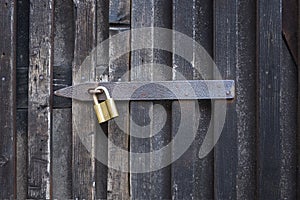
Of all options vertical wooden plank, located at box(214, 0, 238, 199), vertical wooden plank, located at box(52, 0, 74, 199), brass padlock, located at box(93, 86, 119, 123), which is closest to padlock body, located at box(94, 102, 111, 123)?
brass padlock, located at box(93, 86, 119, 123)

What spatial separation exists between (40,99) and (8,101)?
0.12m

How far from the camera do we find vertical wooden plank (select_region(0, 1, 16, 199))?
72.3 inches

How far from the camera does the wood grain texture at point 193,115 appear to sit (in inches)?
70.1

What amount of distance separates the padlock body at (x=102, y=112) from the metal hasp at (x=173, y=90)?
0.06 meters

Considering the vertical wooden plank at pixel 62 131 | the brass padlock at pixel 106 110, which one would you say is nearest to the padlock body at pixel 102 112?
the brass padlock at pixel 106 110

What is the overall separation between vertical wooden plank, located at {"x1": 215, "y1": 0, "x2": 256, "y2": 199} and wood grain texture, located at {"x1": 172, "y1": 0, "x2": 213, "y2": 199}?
4cm

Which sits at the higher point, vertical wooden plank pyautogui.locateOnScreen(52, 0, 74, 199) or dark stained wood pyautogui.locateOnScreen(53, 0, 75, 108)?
dark stained wood pyautogui.locateOnScreen(53, 0, 75, 108)

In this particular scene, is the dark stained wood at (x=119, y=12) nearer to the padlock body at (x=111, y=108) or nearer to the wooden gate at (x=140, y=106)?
the wooden gate at (x=140, y=106)

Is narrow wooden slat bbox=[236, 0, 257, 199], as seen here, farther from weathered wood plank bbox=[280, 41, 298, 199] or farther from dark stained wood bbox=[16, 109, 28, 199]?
dark stained wood bbox=[16, 109, 28, 199]

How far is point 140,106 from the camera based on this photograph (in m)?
1.79

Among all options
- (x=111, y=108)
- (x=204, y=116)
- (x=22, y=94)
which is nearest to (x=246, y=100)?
(x=204, y=116)

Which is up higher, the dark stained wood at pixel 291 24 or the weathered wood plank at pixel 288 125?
the dark stained wood at pixel 291 24

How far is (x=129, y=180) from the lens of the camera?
5.91 ft

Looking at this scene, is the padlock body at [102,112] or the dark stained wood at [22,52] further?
the dark stained wood at [22,52]
